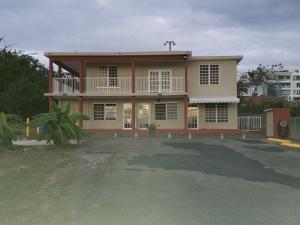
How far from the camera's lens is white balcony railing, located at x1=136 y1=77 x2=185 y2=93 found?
33125 millimetres

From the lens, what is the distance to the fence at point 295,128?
2683 cm

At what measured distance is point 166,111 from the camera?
34250 mm

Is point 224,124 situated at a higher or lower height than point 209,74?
lower

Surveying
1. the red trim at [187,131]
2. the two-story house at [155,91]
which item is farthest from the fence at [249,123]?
the red trim at [187,131]

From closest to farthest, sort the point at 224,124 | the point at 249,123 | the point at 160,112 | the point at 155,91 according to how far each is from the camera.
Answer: the point at 155,91 < the point at 224,124 < the point at 160,112 < the point at 249,123

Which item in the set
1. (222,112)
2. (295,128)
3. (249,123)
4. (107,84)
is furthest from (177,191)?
(249,123)

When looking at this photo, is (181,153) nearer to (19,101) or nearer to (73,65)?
(73,65)

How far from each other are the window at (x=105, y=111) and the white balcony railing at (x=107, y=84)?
1322 mm

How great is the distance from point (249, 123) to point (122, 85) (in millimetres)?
10405

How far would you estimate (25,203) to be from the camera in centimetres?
958

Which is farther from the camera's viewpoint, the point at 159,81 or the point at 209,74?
the point at 209,74

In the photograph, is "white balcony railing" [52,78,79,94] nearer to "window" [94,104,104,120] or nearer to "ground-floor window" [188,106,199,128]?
"window" [94,104,104,120]

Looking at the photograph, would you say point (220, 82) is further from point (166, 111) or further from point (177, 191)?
point (177, 191)

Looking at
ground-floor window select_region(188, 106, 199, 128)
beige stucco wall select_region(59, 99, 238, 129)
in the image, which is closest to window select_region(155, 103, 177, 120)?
beige stucco wall select_region(59, 99, 238, 129)
